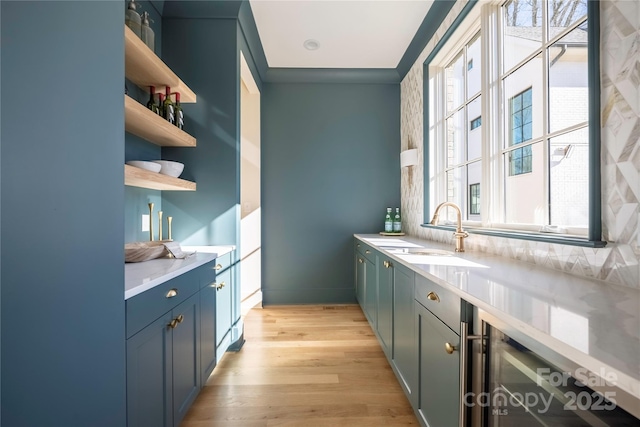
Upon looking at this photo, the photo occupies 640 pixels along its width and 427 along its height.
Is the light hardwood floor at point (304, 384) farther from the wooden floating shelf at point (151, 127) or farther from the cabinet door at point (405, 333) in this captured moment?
the wooden floating shelf at point (151, 127)

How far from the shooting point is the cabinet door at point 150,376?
37.3 inches

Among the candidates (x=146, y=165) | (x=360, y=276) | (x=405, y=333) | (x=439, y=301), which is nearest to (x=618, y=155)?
(x=439, y=301)

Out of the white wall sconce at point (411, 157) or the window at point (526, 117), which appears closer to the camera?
the window at point (526, 117)

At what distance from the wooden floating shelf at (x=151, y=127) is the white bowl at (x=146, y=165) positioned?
22 centimetres

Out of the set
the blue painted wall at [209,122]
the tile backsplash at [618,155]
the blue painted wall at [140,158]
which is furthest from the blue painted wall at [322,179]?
the tile backsplash at [618,155]

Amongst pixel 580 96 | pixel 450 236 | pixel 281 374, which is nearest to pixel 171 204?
pixel 281 374

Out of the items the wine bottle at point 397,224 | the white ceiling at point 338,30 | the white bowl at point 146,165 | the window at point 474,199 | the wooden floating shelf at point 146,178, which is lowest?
the wine bottle at point 397,224

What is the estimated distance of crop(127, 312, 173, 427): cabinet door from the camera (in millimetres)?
947

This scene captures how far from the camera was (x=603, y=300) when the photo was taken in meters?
0.76

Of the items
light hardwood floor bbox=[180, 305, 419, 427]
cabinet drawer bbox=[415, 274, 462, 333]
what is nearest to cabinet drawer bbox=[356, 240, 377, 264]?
light hardwood floor bbox=[180, 305, 419, 427]

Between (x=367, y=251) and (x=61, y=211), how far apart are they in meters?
2.17

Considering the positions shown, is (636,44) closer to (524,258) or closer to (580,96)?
(580,96)

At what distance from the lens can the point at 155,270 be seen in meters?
1.24

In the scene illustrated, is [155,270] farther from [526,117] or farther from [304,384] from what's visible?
[526,117]
